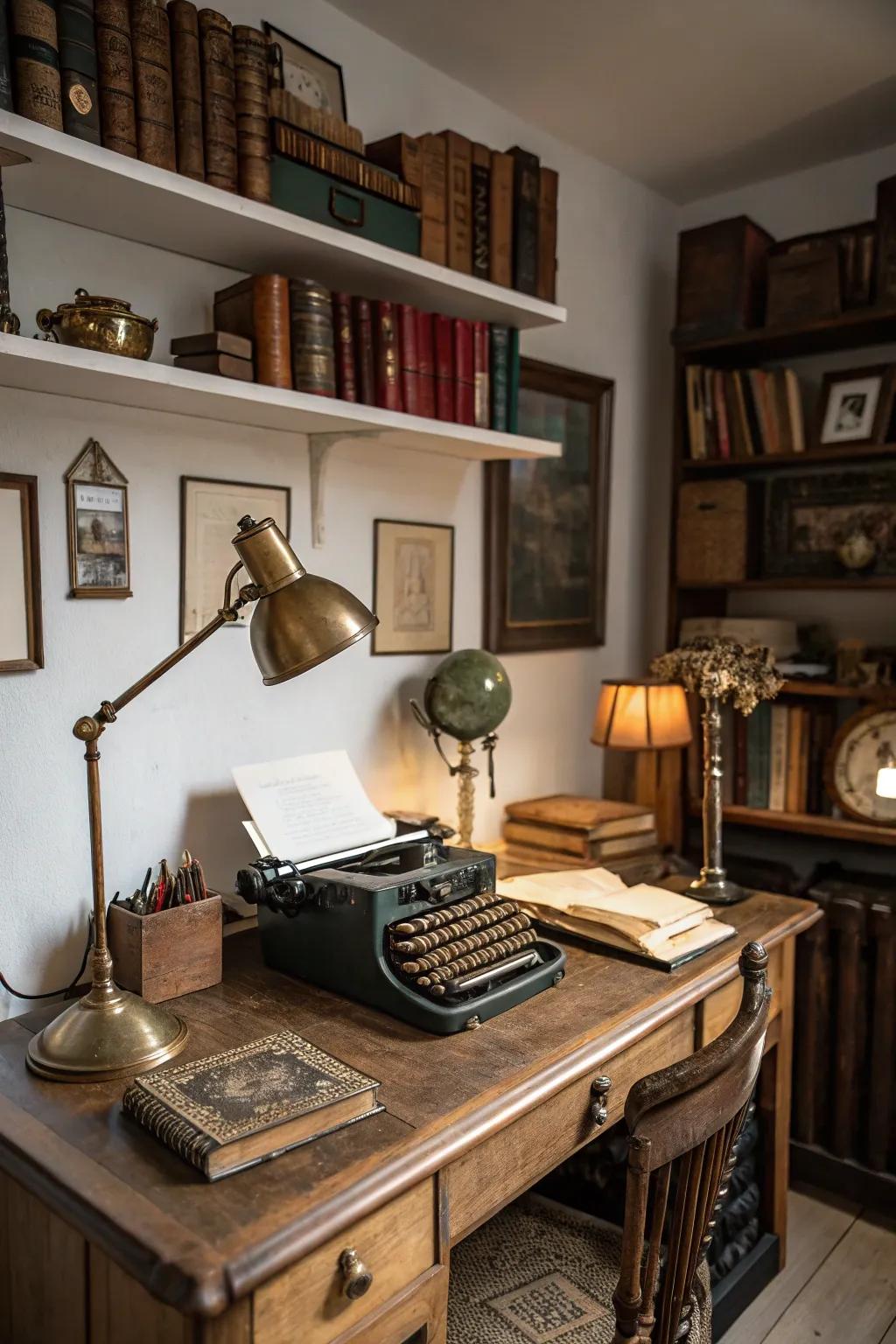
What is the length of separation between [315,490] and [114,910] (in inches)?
35.5

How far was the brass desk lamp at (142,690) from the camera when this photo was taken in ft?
4.23

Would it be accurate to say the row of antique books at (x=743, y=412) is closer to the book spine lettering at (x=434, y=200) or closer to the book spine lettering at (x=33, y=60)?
the book spine lettering at (x=434, y=200)

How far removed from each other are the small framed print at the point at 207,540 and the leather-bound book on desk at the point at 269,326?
0.89 feet

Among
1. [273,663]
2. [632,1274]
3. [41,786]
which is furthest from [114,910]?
[632,1274]

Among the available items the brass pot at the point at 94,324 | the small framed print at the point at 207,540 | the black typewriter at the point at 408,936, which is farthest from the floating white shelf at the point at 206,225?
the black typewriter at the point at 408,936

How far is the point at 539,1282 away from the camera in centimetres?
157

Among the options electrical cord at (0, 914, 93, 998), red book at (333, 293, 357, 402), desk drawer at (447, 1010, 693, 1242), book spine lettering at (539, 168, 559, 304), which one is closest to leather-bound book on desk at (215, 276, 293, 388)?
red book at (333, 293, 357, 402)

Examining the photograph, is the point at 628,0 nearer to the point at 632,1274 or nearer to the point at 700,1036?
the point at 700,1036

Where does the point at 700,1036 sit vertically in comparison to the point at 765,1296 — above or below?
above

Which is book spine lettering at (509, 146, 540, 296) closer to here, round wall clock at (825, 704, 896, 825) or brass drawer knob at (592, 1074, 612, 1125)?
round wall clock at (825, 704, 896, 825)

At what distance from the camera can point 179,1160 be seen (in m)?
1.09

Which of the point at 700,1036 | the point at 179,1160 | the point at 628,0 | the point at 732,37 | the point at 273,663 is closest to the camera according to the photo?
the point at 179,1160

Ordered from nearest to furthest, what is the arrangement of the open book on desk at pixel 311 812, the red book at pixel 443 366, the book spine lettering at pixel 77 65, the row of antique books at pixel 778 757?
the book spine lettering at pixel 77 65, the open book on desk at pixel 311 812, the red book at pixel 443 366, the row of antique books at pixel 778 757

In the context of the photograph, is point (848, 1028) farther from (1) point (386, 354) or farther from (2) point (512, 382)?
(1) point (386, 354)
